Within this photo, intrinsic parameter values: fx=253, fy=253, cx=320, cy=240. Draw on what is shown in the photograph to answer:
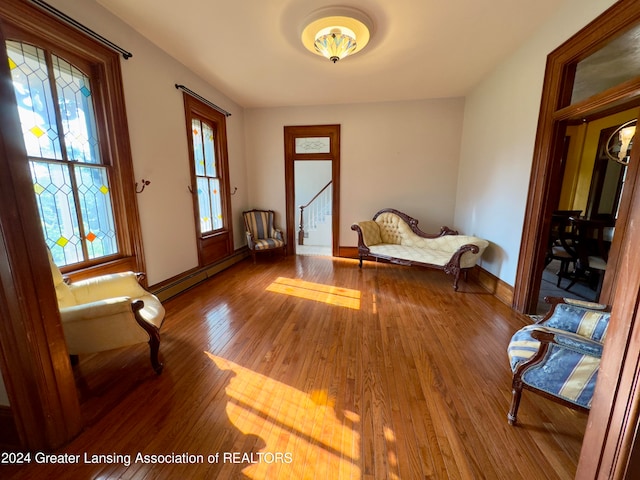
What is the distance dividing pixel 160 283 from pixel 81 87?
206cm

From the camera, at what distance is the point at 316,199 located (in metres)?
6.05

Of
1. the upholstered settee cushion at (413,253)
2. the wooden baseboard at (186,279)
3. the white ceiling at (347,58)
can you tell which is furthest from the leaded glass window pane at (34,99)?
the upholstered settee cushion at (413,253)

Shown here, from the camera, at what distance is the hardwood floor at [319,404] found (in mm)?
1256

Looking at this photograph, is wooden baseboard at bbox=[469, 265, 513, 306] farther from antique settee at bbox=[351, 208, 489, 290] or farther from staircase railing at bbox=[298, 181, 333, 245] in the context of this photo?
staircase railing at bbox=[298, 181, 333, 245]

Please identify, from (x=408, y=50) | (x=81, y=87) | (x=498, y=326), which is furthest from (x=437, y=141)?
(x=81, y=87)

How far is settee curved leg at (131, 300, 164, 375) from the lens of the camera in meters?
1.69

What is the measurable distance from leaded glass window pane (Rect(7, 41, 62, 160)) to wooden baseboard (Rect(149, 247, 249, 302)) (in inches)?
62.7

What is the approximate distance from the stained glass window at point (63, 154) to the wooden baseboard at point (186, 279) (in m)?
0.71

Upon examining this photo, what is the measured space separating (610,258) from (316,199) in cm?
484

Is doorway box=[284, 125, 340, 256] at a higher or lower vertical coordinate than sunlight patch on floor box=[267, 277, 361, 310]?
higher

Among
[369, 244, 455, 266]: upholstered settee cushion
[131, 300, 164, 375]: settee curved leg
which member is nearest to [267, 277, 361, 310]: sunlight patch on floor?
[369, 244, 455, 266]: upholstered settee cushion

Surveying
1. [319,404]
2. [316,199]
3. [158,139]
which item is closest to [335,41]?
[158,139]

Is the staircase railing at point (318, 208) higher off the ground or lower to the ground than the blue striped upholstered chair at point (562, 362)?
higher

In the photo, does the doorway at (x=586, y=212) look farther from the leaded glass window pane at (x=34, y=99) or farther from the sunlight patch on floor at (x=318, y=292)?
the leaded glass window pane at (x=34, y=99)
